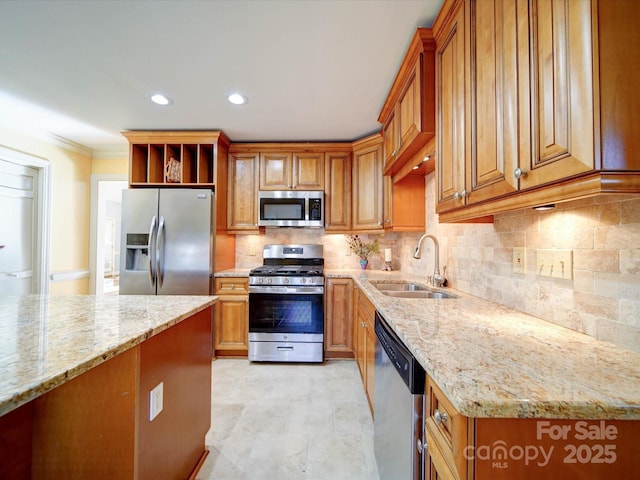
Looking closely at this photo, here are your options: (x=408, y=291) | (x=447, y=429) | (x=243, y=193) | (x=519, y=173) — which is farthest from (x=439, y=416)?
(x=243, y=193)

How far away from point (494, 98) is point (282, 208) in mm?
2335

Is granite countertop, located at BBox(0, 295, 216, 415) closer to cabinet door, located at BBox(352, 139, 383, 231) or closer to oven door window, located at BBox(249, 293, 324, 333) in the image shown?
oven door window, located at BBox(249, 293, 324, 333)

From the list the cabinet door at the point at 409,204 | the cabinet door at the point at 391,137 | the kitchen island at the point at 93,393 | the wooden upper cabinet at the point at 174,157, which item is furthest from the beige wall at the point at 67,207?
the cabinet door at the point at 409,204

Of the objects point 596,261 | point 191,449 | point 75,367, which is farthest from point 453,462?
point 191,449

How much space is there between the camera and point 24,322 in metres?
1.04

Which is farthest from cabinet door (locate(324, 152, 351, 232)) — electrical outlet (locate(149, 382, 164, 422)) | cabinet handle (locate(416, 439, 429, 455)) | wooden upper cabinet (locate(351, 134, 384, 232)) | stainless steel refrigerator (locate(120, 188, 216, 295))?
cabinet handle (locate(416, 439, 429, 455))

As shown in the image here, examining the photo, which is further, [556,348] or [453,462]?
[556,348]

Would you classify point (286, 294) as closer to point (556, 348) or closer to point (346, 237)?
point (346, 237)

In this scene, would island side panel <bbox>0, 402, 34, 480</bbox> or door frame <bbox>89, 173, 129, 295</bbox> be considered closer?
island side panel <bbox>0, 402, 34, 480</bbox>

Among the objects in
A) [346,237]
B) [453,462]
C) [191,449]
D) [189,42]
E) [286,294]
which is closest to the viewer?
[453,462]

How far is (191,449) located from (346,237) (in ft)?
8.11

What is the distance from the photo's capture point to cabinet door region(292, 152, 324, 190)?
3.12m

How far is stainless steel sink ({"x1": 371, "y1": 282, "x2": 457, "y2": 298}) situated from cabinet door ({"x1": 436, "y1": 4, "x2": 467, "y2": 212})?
718 millimetres

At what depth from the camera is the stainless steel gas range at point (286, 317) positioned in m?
2.77
